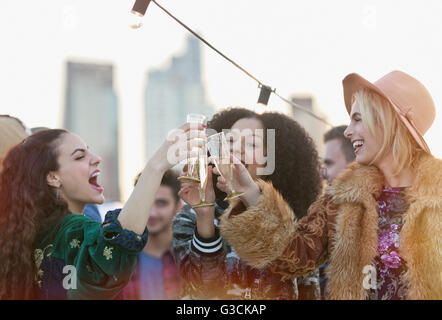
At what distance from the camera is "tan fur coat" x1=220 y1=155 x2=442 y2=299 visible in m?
1.99

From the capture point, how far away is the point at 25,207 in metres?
2.24

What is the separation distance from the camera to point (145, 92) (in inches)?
4446

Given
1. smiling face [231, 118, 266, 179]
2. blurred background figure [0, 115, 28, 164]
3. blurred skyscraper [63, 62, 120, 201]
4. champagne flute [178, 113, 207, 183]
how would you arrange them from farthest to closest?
blurred skyscraper [63, 62, 120, 201] < blurred background figure [0, 115, 28, 164] < smiling face [231, 118, 266, 179] < champagne flute [178, 113, 207, 183]

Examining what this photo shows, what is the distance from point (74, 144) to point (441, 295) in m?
1.98

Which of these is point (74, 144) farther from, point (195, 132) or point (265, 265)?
point (265, 265)

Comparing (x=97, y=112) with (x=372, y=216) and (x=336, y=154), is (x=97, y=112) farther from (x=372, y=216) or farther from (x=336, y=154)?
(x=372, y=216)

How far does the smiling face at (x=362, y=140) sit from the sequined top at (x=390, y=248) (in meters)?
0.20

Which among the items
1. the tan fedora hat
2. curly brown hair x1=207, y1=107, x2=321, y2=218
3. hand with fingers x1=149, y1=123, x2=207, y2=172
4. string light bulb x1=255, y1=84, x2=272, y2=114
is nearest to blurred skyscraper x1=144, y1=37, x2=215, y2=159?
curly brown hair x1=207, y1=107, x2=321, y2=218

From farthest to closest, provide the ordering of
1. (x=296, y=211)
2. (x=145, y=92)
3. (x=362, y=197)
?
1. (x=145, y=92)
2. (x=296, y=211)
3. (x=362, y=197)

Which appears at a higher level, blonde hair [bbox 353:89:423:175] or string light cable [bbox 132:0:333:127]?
string light cable [bbox 132:0:333:127]

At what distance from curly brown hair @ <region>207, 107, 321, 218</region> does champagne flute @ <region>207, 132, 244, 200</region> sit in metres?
0.78

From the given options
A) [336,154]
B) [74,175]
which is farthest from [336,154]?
[74,175]

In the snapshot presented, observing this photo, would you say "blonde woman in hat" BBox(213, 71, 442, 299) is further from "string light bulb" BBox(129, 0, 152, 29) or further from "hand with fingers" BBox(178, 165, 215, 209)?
"string light bulb" BBox(129, 0, 152, 29)
